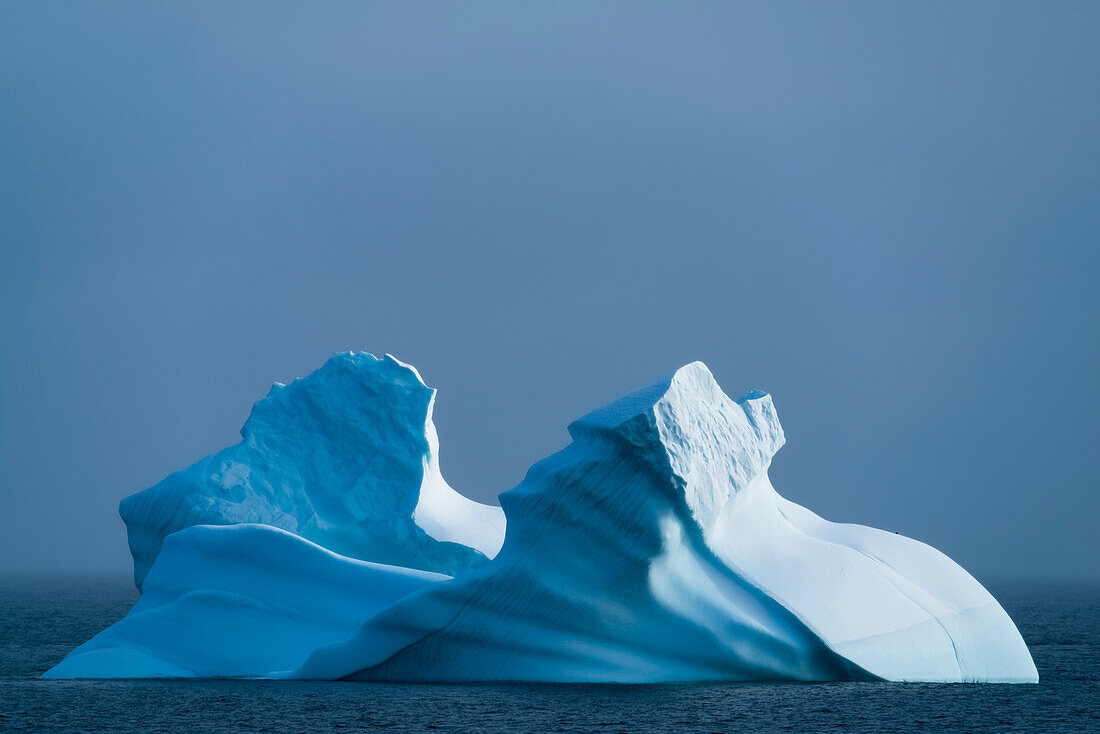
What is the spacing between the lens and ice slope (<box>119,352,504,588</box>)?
64.5ft

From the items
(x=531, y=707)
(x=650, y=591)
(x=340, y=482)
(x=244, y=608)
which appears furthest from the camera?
(x=340, y=482)

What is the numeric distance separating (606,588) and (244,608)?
203 inches

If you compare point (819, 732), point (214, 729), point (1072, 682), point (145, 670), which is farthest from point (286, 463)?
point (1072, 682)

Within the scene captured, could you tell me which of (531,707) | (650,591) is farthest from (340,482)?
(531,707)

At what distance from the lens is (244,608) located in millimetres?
17188

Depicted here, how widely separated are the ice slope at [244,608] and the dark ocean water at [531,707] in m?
0.42

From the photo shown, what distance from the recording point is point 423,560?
19781 mm

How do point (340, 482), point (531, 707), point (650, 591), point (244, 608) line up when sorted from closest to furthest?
point (531, 707)
point (650, 591)
point (244, 608)
point (340, 482)

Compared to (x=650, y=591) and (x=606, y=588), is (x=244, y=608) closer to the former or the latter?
(x=606, y=588)

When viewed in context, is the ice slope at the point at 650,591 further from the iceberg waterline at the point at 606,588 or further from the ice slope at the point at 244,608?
the ice slope at the point at 244,608

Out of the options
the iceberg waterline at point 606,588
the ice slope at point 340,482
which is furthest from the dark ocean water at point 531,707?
the ice slope at point 340,482

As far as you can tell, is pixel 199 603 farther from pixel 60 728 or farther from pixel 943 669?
pixel 943 669

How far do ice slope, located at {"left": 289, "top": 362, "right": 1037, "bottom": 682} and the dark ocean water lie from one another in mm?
356

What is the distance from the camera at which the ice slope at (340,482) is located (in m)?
19.7
